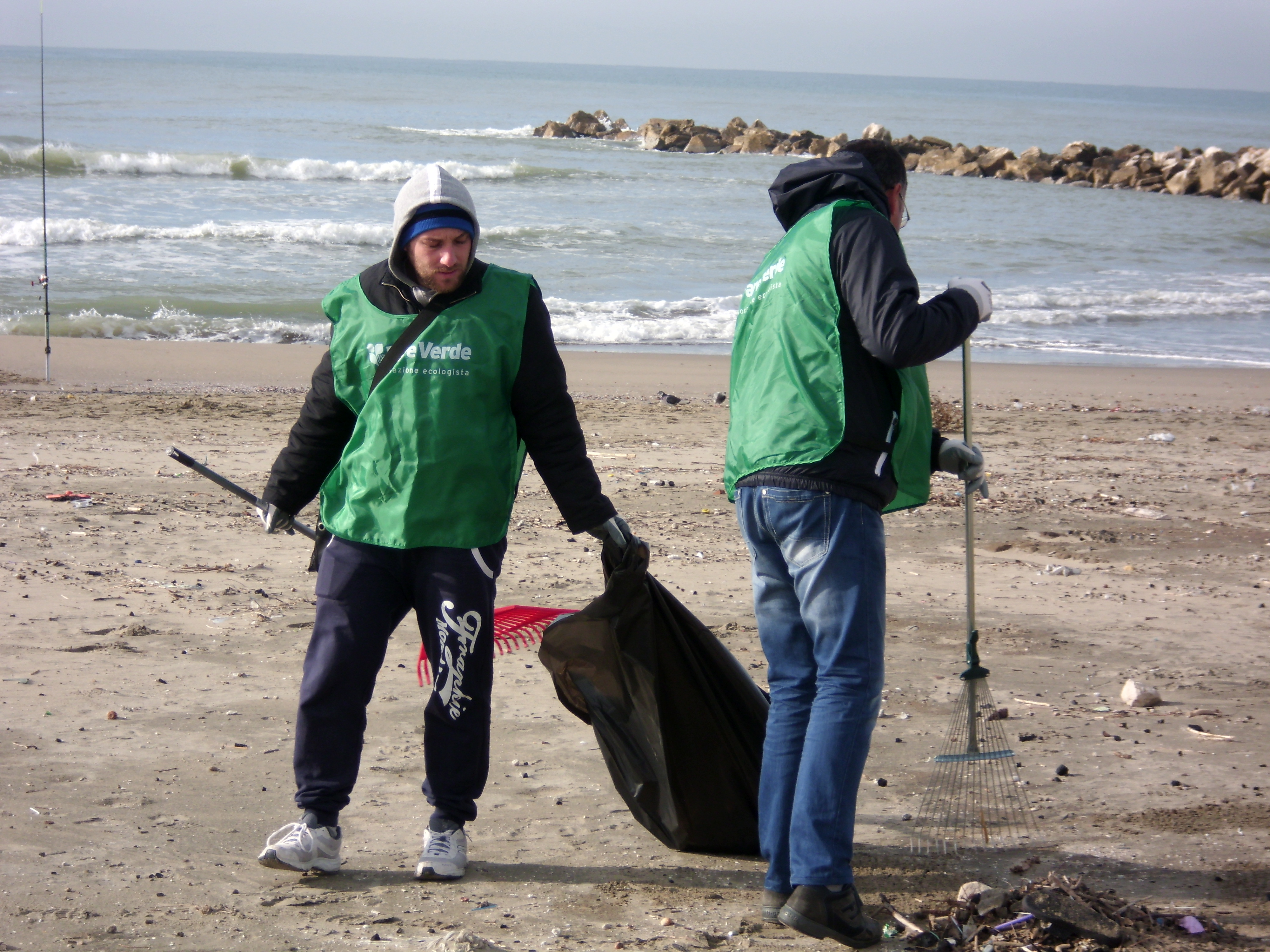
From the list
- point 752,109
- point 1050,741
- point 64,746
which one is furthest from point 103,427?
point 752,109

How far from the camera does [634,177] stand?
111 ft

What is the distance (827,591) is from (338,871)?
143 centimetres

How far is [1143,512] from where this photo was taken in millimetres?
6492

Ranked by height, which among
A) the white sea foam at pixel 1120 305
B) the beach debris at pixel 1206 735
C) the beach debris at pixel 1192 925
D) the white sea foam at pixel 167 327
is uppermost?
the white sea foam at pixel 1120 305

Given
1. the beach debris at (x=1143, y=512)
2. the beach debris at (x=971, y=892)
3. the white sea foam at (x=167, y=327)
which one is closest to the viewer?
the beach debris at (x=971, y=892)

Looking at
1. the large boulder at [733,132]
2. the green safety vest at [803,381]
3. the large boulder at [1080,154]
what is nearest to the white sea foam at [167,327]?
the green safety vest at [803,381]

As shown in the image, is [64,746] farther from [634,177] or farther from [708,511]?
[634,177]

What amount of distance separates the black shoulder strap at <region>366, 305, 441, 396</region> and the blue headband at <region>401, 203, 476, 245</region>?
0.17 meters

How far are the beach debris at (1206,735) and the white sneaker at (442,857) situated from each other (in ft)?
8.08

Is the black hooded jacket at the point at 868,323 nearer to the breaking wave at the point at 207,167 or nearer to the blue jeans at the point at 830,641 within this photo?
the blue jeans at the point at 830,641

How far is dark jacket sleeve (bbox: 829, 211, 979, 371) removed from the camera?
7.72ft

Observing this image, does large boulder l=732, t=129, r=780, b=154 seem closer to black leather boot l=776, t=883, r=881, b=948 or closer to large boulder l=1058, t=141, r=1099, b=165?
large boulder l=1058, t=141, r=1099, b=165

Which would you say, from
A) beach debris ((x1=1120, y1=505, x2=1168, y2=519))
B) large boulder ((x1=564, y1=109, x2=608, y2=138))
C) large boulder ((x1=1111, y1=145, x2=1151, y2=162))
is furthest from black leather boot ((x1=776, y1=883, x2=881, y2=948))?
large boulder ((x1=564, y1=109, x2=608, y2=138))

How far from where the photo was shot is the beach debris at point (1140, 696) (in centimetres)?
403
